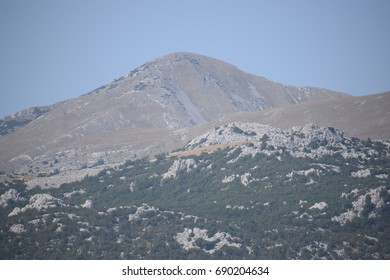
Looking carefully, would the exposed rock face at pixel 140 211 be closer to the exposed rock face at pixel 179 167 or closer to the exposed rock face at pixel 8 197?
the exposed rock face at pixel 8 197

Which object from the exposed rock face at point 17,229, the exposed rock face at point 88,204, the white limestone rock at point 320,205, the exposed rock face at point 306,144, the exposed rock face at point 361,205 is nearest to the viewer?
the exposed rock face at point 17,229

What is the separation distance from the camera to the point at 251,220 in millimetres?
138625

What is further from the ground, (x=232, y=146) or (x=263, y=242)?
(x=232, y=146)

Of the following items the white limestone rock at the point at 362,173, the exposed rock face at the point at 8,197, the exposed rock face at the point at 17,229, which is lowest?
the exposed rock face at the point at 17,229

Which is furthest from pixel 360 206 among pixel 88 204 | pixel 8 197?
pixel 8 197

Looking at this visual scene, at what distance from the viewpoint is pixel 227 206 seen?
149 meters

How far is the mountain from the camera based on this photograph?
118250 millimetres

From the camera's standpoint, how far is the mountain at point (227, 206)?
118 metres

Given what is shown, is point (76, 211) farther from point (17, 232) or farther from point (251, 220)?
point (251, 220)

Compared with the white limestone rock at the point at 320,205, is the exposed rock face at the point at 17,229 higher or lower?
higher

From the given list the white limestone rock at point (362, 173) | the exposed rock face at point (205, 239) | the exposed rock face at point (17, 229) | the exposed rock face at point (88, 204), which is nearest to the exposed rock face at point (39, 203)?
the exposed rock face at point (88, 204)

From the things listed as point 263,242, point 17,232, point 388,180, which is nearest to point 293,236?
point 263,242

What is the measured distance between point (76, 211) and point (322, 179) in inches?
1894

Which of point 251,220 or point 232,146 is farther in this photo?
point 232,146
